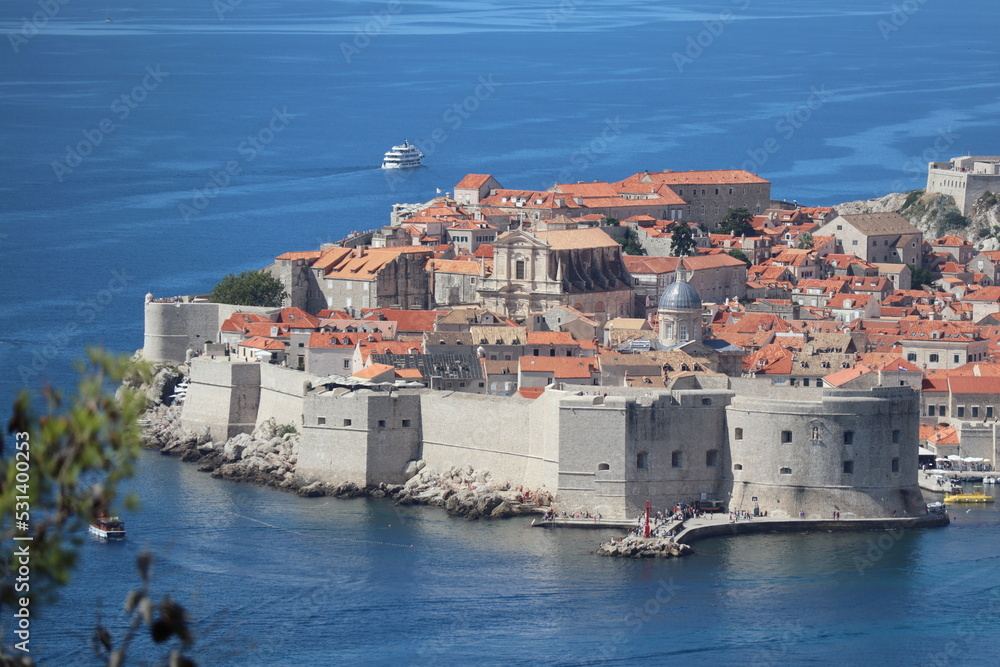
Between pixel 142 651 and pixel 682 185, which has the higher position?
pixel 682 185

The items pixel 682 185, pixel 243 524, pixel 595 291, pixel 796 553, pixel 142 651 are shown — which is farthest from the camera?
pixel 682 185

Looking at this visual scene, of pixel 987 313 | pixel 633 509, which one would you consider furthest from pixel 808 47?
pixel 633 509

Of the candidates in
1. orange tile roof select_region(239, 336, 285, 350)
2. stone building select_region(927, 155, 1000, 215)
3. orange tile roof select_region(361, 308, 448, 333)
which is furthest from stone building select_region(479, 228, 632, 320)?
stone building select_region(927, 155, 1000, 215)

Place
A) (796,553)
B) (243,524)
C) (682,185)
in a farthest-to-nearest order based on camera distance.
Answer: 1. (682,185)
2. (243,524)
3. (796,553)

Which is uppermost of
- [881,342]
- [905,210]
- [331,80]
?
[331,80]

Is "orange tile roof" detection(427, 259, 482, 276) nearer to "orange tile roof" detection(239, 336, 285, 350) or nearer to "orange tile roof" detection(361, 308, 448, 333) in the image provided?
"orange tile roof" detection(361, 308, 448, 333)

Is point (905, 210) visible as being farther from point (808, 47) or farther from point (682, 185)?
point (808, 47)

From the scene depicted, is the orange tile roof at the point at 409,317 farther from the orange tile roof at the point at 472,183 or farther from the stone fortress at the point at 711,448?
the orange tile roof at the point at 472,183
